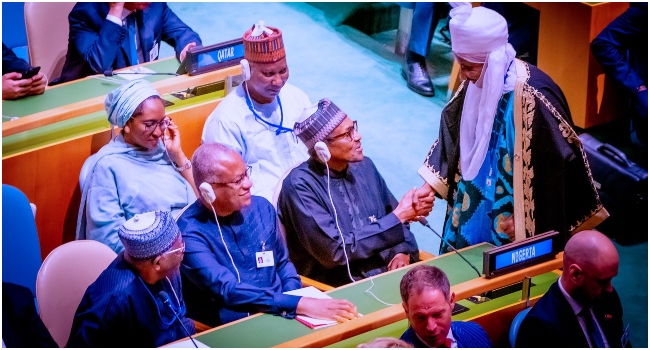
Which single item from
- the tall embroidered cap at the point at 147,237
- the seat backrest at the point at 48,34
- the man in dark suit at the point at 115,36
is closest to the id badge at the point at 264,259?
the tall embroidered cap at the point at 147,237

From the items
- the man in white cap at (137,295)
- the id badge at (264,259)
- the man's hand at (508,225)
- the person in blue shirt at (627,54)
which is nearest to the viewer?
the man in white cap at (137,295)

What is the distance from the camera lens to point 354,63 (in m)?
6.57

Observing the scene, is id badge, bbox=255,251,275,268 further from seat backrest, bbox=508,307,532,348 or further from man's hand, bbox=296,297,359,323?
seat backrest, bbox=508,307,532,348

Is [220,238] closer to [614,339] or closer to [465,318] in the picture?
[465,318]

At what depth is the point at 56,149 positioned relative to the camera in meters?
3.83

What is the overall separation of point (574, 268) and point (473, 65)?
0.81m

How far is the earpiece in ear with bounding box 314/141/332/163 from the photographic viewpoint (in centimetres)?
348

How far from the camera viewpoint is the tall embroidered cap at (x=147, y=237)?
287 centimetres

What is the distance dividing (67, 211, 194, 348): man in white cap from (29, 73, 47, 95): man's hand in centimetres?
152

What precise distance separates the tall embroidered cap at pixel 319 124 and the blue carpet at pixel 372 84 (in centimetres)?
135

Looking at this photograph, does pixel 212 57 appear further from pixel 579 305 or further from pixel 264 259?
pixel 579 305

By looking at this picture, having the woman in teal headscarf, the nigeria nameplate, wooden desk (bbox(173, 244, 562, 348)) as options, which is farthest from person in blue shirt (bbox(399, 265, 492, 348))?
the nigeria nameplate

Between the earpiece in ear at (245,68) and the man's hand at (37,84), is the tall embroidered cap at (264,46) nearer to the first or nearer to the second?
the earpiece in ear at (245,68)

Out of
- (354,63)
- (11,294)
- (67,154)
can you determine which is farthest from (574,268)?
(354,63)
